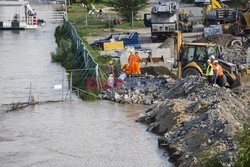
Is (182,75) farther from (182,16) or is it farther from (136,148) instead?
(182,16)

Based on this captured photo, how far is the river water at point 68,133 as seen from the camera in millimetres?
23594

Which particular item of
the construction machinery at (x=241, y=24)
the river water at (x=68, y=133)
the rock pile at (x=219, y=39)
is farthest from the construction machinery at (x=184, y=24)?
the river water at (x=68, y=133)

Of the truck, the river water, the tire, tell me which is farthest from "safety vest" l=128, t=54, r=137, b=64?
the truck

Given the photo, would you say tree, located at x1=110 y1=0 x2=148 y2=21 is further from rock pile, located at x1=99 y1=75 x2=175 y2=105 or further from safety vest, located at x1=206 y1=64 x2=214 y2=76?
safety vest, located at x1=206 y1=64 x2=214 y2=76

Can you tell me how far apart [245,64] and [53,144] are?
13279 millimetres

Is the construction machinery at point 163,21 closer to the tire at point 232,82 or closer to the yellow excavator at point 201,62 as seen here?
the yellow excavator at point 201,62

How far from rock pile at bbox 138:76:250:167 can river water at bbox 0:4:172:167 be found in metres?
0.63

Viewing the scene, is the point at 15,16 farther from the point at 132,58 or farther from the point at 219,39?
the point at 132,58

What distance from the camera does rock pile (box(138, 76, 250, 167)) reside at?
21.3 metres

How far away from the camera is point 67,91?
36.3 metres

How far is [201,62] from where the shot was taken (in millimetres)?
33156

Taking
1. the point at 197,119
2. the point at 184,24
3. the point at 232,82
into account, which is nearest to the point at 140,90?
the point at 232,82

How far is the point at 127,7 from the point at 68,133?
45269 mm

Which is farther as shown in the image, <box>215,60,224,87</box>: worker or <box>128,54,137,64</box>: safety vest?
<box>128,54,137,64</box>: safety vest
